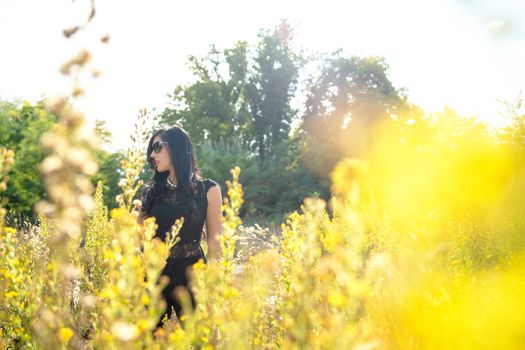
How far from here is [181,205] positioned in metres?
3.71

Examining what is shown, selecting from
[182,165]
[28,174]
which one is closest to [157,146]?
[182,165]

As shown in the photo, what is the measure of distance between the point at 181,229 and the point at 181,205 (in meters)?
0.18

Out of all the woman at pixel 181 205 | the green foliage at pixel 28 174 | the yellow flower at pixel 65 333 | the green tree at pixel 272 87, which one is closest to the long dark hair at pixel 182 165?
the woman at pixel 181 205

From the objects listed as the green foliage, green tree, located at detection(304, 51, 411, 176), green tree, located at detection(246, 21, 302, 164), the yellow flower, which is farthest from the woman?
green tree, located at detection(246, 21, 302, 164)

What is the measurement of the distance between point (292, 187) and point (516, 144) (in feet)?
53.4

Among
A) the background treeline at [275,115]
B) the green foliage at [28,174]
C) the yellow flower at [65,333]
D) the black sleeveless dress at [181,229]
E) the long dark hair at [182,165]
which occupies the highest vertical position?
the background treeline at [275,115]

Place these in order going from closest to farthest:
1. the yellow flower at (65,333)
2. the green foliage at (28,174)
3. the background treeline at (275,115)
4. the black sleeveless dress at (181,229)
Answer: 1. the yellow flower at (65,333)
2. the black sleeveless dress at (181,229)
3. the green foliage at (28,174)
4. the background treeline at (275,115)

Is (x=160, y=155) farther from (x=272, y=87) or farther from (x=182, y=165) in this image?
(x=272, y=87)

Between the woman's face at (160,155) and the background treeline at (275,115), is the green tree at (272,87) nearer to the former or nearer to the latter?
the background treeline at (275,115)

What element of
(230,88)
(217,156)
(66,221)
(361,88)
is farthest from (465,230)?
(230,88)

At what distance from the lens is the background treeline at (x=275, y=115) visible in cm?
2033

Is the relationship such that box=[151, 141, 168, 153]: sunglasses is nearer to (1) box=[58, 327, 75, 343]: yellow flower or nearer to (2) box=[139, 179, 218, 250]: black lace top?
(2) box=[139, 179, 218, 250]: black lace top

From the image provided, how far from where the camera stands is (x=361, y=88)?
27297 mm

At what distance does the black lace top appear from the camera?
12.1 ft
